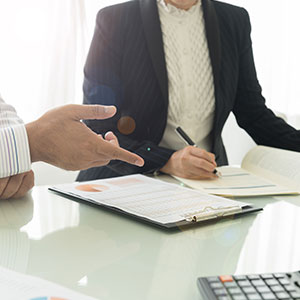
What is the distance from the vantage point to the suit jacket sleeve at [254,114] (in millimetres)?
1411

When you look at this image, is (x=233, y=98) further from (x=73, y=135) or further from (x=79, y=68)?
(x=79, y=68)

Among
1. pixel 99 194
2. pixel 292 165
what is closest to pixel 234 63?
pixel 292 165

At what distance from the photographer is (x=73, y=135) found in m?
0.78

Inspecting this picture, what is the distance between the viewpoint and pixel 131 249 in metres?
0.59

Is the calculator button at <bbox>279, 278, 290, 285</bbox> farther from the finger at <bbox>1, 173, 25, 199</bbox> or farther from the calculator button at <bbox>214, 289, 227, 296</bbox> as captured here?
the finger at <bbox>1, 173, 25, 199</bbox>

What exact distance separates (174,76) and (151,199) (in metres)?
0.79

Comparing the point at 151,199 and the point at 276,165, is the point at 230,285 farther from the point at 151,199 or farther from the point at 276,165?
the point at 276,165

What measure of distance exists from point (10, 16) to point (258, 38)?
1698 mm

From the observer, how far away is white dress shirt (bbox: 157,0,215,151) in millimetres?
1498

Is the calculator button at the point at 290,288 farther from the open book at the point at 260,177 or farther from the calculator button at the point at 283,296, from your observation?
the open book at the point at 260,177

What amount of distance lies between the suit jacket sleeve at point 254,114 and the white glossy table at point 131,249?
67 cm

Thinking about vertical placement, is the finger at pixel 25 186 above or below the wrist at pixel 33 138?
below

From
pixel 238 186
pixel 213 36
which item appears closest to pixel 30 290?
pixel 238 186

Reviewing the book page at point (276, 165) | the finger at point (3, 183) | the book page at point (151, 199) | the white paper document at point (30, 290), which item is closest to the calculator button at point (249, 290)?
the white paper document at point (30, 290)
